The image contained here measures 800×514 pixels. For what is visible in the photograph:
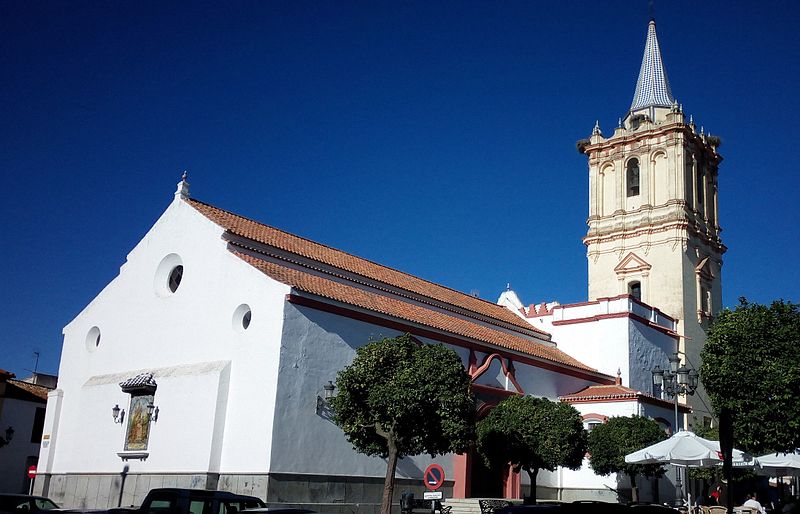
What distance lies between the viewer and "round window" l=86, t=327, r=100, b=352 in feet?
97.5

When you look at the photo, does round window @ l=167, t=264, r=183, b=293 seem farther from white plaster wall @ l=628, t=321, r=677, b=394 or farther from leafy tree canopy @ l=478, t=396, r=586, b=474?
white plaster wall @ l=628, t=321, r=677, b=394

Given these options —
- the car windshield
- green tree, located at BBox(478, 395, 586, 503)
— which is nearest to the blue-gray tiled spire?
green tree, located at BBox(478, 395, 586, 503)

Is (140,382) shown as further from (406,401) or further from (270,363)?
(406,401)

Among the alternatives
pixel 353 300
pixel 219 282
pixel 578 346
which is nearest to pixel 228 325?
pixel 219 282

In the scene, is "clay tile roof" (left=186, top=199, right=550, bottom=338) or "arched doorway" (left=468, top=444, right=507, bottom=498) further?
"arched doorway" (left=468, top=444, right=507, bottom=498)

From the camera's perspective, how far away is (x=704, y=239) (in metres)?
44.8

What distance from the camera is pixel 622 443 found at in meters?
27.7

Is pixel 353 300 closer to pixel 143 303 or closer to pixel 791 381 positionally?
pixel 143 303

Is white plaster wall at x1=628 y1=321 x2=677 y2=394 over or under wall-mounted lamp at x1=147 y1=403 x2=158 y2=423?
over

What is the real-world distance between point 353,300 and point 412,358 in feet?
18.0

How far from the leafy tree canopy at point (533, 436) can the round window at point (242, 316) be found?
858 cm

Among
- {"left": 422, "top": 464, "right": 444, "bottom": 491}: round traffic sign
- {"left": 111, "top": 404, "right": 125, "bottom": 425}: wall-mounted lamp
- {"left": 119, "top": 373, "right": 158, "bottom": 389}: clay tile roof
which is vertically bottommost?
{"left": 422, "top": 464, "right": 444, "bottom": 491}: round traffic sign

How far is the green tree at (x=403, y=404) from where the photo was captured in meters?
20.2

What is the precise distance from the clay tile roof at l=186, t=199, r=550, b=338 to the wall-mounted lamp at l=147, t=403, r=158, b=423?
6197 millimetres
